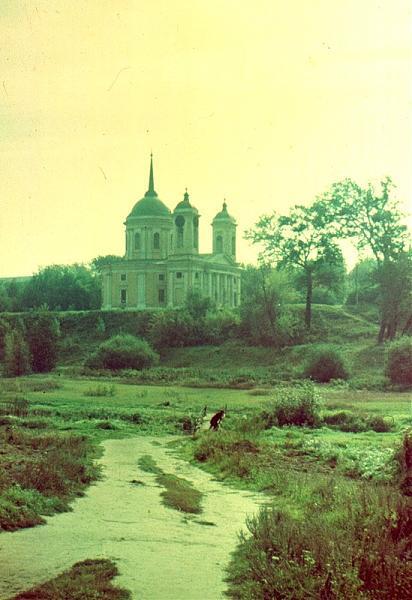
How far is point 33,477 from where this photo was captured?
17156mm

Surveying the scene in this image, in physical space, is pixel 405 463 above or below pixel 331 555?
above

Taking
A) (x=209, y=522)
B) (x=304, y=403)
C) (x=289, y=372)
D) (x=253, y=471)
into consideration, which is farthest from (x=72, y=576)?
(x=289, y=372)

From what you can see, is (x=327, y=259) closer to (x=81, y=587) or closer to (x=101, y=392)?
(x=101, y=392)

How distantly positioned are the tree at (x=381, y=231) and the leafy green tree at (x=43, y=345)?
24076 mm

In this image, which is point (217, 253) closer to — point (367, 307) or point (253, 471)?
point (367, 307)

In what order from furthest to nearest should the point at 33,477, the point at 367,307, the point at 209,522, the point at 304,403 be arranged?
the point at 367,307
the point at 304,403
the point at 33,477
the point at 209,522

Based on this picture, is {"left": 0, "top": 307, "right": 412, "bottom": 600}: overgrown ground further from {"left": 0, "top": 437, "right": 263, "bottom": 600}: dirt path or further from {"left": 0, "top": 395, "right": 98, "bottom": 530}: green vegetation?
{"left": 0, "top": 437, "right": 263, "bottom": 600}: dirt path

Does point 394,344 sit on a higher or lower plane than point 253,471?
higher

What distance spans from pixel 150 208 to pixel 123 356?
3623 centimetres

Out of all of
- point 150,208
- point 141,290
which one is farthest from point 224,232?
point 141,290

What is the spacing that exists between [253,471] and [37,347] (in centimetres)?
4649

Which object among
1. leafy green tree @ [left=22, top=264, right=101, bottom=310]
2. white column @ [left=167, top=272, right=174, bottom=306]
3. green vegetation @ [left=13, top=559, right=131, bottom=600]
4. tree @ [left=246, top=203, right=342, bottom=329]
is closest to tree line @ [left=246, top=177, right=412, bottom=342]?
tree @ [left=246, top=203, right=342, bottom=329]

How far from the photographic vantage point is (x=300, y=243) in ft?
240

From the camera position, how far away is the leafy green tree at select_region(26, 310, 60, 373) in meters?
65.0
